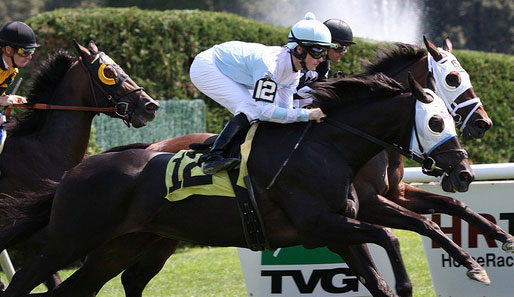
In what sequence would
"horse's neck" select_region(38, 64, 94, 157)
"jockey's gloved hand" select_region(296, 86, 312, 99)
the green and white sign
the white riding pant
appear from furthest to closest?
1. the green and white sign
2. "horse's neck" select_region(38, 64, 94, 157)
3. "jockey's gloved hand" select_region(296, 86, 312, 99)
4. the white riding pant

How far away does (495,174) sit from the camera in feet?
20.8

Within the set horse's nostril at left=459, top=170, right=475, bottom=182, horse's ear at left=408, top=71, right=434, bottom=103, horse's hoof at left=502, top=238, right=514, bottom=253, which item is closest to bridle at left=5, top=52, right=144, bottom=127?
horse's ear at left=408, top=71, right=434, bottom=103

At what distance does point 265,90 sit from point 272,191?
0.56 meters

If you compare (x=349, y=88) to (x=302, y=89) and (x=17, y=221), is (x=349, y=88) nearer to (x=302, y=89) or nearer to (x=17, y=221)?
(x=302, y=89)

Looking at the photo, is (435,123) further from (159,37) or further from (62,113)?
(159,37)

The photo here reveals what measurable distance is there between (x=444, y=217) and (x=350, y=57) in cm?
495

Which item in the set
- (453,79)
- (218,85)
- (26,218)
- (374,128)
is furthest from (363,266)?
(26,218)

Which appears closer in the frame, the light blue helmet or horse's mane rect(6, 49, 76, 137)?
the light blue helmet

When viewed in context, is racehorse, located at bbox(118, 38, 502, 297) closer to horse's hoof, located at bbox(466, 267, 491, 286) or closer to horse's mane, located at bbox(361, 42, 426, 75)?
horse's mane, located at bbox(361, 42, 426, 75)

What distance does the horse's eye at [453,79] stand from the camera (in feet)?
18.6

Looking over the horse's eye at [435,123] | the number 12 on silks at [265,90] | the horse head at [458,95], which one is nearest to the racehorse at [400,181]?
the horse head at [458,95]

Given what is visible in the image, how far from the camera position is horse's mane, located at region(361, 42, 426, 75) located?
5.91 meters

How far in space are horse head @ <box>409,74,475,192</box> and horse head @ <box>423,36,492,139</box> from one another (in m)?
1.00

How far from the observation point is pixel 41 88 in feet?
20.5
